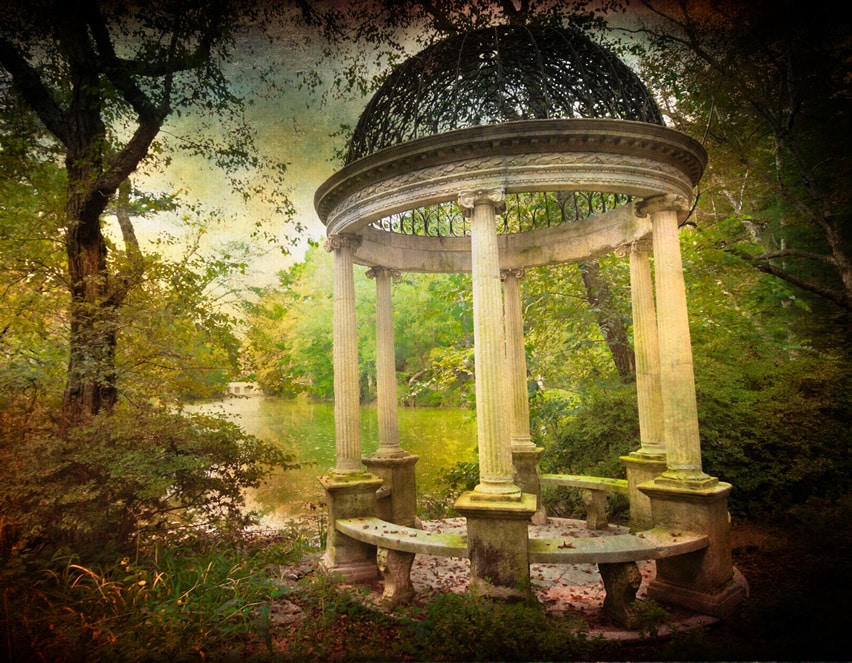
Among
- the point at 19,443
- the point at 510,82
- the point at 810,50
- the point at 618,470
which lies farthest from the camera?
the point at 618,470

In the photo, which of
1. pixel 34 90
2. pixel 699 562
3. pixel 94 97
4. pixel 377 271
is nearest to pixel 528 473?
pixel 699 562

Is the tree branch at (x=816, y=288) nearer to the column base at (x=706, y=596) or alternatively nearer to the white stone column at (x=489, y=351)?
the column base at (x=706, y=596)

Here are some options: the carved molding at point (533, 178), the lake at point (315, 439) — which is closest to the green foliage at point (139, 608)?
the lake at point (315, 439)

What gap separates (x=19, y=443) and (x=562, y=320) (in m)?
14.3

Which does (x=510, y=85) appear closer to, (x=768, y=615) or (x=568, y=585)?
(x=768, y=615)

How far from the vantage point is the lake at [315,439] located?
16.3 meters

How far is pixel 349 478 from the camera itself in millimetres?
9336

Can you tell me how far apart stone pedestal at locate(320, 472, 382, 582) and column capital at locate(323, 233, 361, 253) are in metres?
4.68

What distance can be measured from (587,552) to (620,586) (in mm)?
816

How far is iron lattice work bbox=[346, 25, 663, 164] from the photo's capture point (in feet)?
28.8

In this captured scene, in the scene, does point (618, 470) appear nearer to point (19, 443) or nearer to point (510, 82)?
point (510, 82)

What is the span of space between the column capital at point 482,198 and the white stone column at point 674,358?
3.06 metres

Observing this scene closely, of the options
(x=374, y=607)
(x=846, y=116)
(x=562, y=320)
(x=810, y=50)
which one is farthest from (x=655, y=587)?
(x=810, y=50)

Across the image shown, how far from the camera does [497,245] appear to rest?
8.78 m
